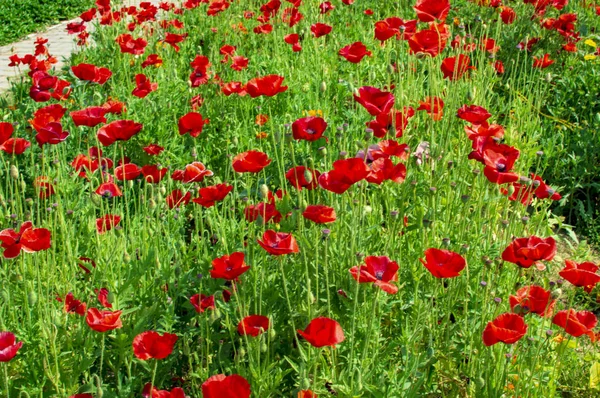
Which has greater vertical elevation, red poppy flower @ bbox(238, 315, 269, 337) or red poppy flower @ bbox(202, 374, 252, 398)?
red poppy flower @ bbox(202, 374, 252, 398)

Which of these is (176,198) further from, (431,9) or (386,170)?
(431,9)

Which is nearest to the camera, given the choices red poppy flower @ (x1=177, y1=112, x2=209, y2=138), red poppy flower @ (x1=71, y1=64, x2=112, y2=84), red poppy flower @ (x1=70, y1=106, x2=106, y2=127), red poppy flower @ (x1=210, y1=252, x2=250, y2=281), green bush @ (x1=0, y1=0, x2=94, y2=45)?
red poppy flower @ (x1=210, y1=252, x2=250, y2=281)

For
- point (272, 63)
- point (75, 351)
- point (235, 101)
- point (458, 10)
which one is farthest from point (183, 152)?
point (458, 10)

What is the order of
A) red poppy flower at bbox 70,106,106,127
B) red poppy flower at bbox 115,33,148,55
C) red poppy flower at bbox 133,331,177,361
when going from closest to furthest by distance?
red poppy flower at bbox 133,331,177,361 < red poppy flower at bbox 70,106,106,127 < red poppy flower at bbox 115,33,148,55

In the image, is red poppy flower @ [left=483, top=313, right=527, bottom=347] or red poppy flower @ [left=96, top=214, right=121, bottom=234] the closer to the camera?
red poppy flower @ [left=483, top=313, right=527, bottom=347]

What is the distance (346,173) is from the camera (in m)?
1.93

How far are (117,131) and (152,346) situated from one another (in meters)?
0.97

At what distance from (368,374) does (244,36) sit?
168 inches

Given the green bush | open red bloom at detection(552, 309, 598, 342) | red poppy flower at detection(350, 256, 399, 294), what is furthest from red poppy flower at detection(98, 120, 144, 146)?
the green bush

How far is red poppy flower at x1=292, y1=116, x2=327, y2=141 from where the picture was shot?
2463 mm

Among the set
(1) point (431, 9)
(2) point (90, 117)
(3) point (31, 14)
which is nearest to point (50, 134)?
(2) point (90, 117)

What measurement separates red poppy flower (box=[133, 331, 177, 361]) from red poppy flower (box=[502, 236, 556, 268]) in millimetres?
886

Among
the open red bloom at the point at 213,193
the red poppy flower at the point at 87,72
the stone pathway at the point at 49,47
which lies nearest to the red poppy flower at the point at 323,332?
the open red bloom at the point at 213,193

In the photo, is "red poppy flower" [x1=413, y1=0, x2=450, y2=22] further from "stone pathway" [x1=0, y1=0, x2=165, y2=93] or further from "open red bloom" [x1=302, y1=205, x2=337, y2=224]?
"stone pathway" [x1=0, y1=0, x2=165, y2=93]
